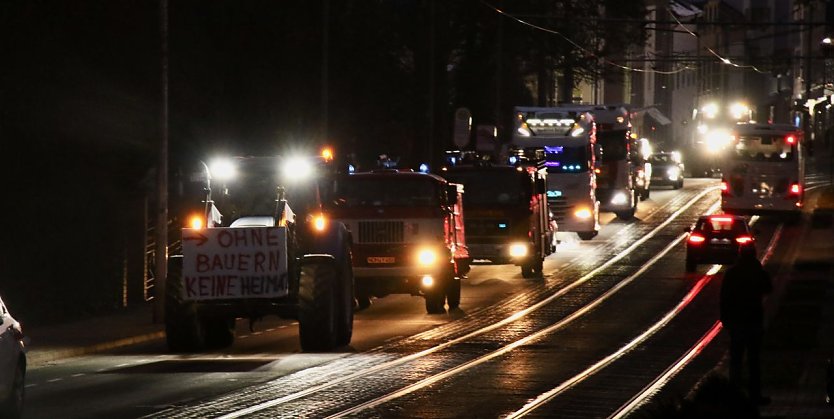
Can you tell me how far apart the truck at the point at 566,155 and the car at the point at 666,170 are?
2886 centimetres

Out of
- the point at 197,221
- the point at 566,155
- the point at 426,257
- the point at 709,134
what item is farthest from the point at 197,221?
the point at 709,134

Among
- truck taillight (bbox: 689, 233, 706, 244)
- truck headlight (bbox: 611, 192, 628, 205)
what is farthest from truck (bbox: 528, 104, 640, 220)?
truck taillight (bbox: 689, 233, 706, 244)

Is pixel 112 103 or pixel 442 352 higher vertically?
pixel 112 103

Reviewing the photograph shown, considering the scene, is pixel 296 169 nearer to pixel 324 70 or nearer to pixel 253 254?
pixel 253 254

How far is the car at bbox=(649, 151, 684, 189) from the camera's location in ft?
273

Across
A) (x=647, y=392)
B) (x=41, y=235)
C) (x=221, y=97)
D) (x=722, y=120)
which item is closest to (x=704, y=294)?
(x=221, y=97)

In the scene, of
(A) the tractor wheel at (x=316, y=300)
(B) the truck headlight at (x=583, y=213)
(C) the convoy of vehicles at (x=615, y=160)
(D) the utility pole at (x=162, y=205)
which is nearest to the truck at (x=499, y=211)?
(D) the utility pole at (x=162, y=205)

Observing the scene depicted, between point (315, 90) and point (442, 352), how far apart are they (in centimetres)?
2378

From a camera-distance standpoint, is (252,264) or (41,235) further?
(41,235)

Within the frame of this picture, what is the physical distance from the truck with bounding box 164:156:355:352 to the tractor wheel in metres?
0.01

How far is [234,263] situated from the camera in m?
25.0

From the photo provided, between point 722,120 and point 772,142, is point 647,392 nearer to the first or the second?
point 772,142

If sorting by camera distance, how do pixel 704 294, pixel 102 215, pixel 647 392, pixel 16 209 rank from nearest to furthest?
pixel 647 392 → pixel 16 209 → pixel 102 215 → pixel 704 294

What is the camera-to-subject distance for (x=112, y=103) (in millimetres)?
34812
